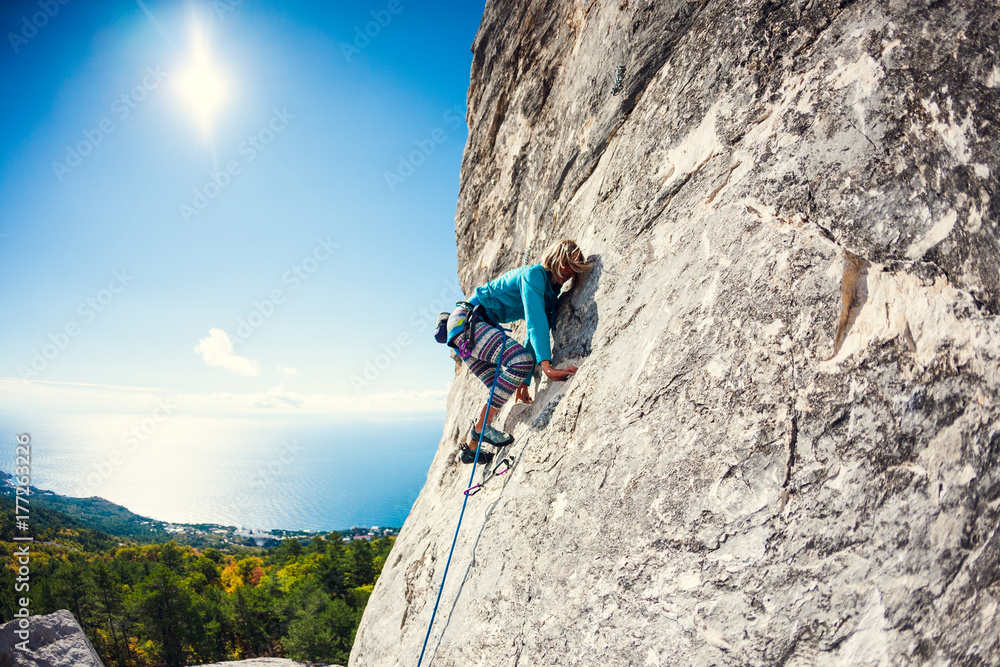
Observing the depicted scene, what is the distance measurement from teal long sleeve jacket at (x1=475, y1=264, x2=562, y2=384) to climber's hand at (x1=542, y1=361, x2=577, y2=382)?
7cm

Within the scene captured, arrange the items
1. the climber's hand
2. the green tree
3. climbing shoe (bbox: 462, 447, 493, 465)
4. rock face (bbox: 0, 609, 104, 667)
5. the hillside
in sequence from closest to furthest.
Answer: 1. the climber's hand
2. climbing shoe (bbox: 462, 447, 493, 465)
3. rock face (bbox: 0, 609, 104, 667)
4. the green tree
5. the hillside

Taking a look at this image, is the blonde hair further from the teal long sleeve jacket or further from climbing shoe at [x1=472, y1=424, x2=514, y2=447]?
climbing shoe at [x1=472, y1=424, x2=514, y2=447]

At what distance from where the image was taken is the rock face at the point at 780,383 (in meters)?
1.96

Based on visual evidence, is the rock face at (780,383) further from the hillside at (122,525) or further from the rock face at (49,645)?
the hillside at (122,525)

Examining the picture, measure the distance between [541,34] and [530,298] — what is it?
194 inches

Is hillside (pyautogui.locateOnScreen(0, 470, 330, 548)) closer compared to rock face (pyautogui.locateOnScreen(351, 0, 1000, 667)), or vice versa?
rock face (pyautogui.locateOnScreen(351, 0, 1000, 667))

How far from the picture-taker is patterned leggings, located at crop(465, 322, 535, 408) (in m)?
4.60

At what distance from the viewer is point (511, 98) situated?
7.30m

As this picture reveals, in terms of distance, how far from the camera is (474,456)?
4832 mm

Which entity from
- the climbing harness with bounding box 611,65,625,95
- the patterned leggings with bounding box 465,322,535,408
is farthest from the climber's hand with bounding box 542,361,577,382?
the climbing harness with bounding box 611,65,625,95

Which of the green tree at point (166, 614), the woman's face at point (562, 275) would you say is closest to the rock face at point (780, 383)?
the woman's face at point (562, 275)

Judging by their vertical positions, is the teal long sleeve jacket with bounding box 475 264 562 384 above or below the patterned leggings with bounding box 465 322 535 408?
above

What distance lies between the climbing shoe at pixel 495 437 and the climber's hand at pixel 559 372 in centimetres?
96

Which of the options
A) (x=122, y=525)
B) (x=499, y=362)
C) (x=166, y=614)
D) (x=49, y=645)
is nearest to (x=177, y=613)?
(x=166, y=614)
